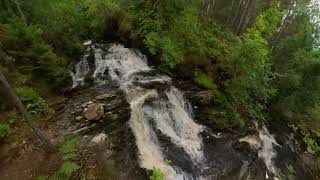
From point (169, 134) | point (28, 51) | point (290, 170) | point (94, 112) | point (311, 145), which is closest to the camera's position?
point (94, 112)

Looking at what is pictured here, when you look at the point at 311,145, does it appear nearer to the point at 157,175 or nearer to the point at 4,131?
the point at 157,175

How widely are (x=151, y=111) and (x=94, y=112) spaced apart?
2845mm

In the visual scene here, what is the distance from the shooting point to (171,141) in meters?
13.3

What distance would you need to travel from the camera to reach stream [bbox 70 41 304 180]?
12266 millimetres

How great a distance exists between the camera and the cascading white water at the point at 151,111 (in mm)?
12258

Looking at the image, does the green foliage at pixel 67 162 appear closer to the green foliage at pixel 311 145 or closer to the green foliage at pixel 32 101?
the green foliage at pixel 32 101

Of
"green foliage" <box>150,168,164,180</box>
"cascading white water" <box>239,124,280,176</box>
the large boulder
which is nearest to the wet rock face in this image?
the large boulder

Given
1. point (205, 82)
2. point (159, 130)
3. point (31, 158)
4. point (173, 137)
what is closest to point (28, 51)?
point (31, 158)

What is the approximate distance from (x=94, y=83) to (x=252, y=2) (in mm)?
16477

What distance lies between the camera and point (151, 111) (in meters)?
14.0

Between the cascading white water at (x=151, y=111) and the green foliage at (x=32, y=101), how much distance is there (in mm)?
3472

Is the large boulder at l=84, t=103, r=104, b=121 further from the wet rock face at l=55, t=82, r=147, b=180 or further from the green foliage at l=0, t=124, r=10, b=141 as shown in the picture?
the green foliage at l=0, t=124, r=10, b=141

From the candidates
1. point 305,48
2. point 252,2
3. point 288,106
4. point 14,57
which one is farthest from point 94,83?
point 252,2

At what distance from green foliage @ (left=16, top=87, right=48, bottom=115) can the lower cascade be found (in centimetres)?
340
